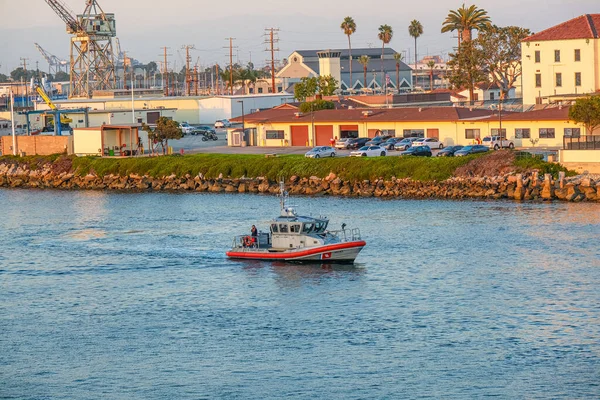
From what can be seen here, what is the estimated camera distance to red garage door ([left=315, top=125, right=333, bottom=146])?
9900 cm

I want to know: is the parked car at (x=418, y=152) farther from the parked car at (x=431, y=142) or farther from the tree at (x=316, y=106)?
the tree at (x=316, y=106)

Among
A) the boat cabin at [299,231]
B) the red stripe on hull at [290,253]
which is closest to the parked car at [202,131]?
the red stripe on hull at [290,253]

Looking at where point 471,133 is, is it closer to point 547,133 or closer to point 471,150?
point 547,133

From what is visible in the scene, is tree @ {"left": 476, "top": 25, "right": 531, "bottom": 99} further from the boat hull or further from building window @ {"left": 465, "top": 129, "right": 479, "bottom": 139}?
the boat hull

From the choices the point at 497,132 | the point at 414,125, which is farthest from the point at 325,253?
the point at 414,125

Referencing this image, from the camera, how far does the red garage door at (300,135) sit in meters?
99.9

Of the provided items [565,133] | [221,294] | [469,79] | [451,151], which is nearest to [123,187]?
[451,151]

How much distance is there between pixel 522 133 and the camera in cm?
8738

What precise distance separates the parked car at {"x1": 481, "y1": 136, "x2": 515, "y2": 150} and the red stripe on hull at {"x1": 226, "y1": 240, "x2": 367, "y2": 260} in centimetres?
3677

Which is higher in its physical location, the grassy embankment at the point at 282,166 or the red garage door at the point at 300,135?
the red garage door at the point at 300,135

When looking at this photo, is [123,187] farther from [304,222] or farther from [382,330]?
[382,330]

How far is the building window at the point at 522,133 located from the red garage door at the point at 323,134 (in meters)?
18.5

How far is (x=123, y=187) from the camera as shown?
8794 centimetres

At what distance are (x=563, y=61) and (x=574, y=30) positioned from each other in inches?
122
